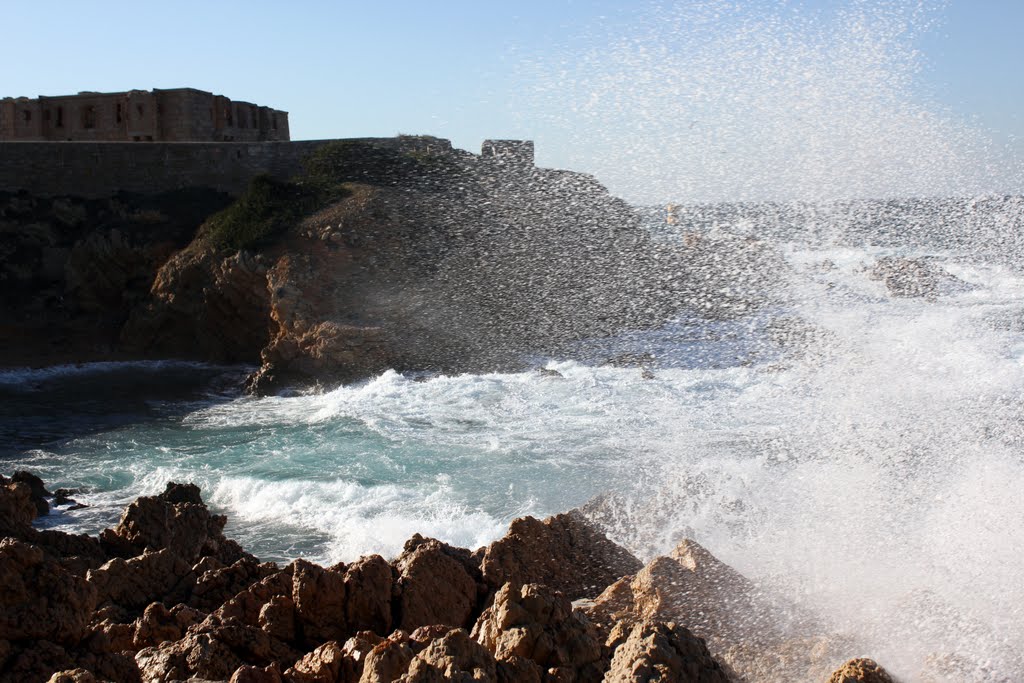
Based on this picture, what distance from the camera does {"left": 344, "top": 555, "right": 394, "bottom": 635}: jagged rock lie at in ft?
15.1

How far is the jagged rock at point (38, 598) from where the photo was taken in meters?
3.94

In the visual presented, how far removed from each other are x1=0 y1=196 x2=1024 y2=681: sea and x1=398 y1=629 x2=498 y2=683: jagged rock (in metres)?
2.07

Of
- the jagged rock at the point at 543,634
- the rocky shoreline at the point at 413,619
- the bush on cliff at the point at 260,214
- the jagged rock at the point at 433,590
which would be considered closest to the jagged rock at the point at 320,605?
the rocky shoreline at the point at 413,619

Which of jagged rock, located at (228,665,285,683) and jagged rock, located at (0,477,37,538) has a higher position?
jagged rock, located at (228,665,285,683)

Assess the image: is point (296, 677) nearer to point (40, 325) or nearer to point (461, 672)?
point (461, 672)

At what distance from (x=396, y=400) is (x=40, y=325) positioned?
8887mm

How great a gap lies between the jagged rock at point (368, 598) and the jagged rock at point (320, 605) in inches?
1.6

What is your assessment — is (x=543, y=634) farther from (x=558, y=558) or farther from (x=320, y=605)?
(x=558, y=558)

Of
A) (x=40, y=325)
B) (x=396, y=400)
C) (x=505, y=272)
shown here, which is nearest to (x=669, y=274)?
(x=505, y=272)

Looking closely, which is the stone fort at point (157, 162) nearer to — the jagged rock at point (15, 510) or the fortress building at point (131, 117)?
the fortress building at point (131, 117)

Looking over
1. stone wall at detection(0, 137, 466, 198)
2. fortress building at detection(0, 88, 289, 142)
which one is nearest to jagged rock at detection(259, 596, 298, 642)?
stone wall at detection(0, 137, 466, 198)

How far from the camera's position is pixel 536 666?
12.0ft

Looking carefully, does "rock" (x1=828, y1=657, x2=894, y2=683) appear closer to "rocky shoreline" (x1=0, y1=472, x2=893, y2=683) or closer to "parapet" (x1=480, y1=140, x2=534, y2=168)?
"rocky shoreline" (x1=0, y1=472, x2=893, y2=683)

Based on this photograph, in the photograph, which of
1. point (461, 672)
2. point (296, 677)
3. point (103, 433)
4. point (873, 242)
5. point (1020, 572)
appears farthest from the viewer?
point (873, 242)
